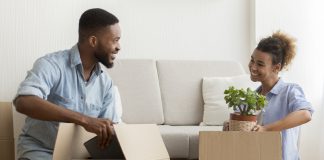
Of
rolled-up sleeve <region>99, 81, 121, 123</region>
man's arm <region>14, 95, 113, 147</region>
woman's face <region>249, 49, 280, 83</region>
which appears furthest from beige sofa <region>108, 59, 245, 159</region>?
man's arm <region>14, 95, 113, 147</region>

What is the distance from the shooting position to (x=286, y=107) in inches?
89.6

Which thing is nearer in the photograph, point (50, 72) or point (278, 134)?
point (278, 134)

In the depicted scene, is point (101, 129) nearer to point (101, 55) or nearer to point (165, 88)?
point (101, 55)

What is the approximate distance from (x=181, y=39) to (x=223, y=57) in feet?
1.06

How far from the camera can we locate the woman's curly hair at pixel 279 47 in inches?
96.3

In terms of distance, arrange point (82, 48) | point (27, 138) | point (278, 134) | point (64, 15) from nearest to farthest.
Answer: point (278, 134), point (27, 138), point (82, 48), point (64, 15)

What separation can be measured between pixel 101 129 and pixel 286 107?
0.91 meters

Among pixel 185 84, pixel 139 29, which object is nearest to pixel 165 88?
pixel 185 84

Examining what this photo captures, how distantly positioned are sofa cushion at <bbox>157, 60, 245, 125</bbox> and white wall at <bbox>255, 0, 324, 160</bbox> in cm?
43

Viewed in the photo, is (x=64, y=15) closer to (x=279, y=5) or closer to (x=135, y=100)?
(x=135, y=100)

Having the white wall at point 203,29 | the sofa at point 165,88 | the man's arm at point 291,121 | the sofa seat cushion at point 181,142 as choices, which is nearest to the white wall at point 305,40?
the white wall at point 203,29

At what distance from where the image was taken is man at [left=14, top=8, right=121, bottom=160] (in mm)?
1772

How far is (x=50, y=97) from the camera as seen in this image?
2.06 metres

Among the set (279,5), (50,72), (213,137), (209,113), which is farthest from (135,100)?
(213,137)
